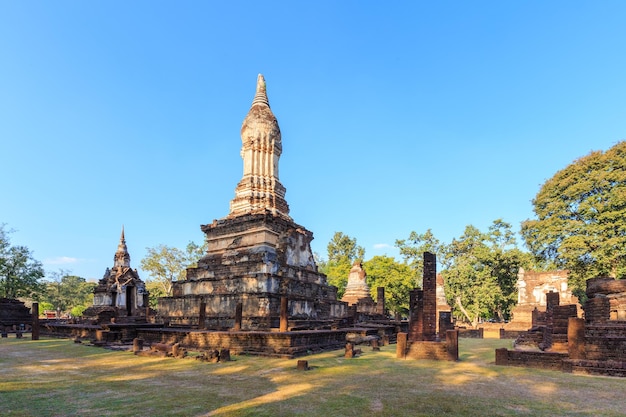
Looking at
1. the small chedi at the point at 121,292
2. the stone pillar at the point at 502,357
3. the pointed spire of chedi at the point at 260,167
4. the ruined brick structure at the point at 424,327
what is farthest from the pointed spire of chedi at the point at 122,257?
the stone pillar at the point at 502,357

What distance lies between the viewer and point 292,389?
8445mm

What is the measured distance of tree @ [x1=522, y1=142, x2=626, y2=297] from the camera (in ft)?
96.4

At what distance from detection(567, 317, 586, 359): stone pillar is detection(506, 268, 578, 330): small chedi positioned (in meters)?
20.0

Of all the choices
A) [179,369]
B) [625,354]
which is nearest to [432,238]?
[625,354]

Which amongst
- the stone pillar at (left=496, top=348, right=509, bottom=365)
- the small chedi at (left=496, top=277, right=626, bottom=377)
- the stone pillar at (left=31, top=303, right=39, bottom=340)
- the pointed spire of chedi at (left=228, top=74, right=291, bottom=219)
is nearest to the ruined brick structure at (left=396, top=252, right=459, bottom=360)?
the stone pillar at (left=496, top=348, right=509, bottom=365)

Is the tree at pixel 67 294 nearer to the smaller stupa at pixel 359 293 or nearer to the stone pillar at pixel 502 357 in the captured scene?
the smaller stupa at pixel 359 293

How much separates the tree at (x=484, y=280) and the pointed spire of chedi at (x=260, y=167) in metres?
24.5

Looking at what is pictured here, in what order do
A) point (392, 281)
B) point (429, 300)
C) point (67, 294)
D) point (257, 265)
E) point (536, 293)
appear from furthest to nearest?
point (67, 294)
point (392, 281)
point (536, 293)
point (257, 265)
point (429, 300)

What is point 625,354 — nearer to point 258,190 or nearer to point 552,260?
point 258,190

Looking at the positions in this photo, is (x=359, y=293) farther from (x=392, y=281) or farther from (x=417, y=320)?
(x=417, y=320)

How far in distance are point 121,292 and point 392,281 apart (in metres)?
26.5

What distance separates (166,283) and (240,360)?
138 feet

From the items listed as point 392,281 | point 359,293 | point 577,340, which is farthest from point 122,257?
point 577,340

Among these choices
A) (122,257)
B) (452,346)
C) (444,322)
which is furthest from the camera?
(122,257)
